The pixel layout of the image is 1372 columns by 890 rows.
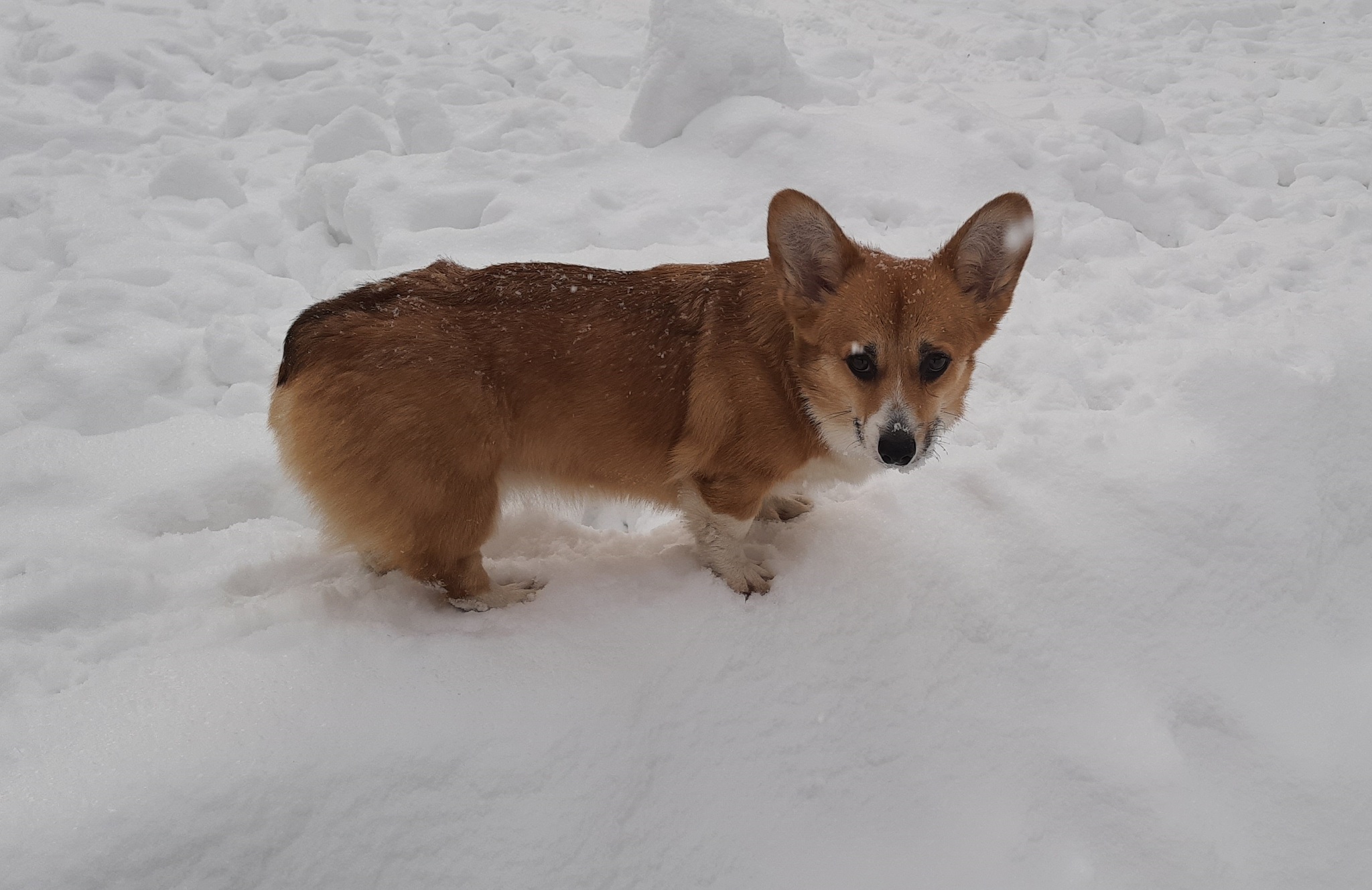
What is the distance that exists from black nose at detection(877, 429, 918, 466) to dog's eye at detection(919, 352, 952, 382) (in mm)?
220

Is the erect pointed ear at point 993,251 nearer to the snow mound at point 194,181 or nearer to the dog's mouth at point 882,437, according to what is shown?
the dog's mouth at point 882,437

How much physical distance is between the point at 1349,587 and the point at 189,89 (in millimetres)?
7071

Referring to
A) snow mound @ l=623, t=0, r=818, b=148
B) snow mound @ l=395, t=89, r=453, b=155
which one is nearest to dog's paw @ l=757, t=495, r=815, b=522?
snow mound @ l=623, t=0, r=818, b=148

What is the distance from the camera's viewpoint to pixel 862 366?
7.29ft

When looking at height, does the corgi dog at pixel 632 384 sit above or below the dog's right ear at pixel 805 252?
below

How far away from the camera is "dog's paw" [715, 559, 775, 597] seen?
2447 millimetres

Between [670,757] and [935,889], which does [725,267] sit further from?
[935,889]

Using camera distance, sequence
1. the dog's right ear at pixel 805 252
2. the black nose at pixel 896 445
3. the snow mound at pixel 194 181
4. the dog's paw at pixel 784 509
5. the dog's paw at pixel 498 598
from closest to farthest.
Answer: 1. the black nose at pixel 896 445
2. the dog's right ear at pixel 805 252
3. the dog's paw at pixel 498 598
4. the dog's paw at pixel 784 509
5. the snow mound at pixel 194 181

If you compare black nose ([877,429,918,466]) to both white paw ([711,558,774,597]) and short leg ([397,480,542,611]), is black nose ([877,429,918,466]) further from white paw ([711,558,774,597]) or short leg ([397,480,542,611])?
short leg ([397,480,542,611])

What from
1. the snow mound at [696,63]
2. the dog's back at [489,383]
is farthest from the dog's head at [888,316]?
the snow mound at [696,63]

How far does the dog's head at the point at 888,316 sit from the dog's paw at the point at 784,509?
19.8 inches

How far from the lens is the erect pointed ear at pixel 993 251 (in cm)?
223

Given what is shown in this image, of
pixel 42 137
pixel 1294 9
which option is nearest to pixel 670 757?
pixel 42 137

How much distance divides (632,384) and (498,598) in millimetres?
771
